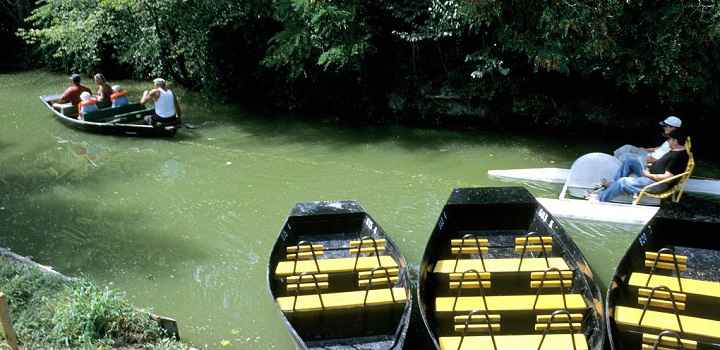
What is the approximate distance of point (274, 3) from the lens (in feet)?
46.4

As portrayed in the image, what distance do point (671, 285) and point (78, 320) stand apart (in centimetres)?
601

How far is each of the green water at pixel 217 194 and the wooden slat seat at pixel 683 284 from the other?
1180 mm

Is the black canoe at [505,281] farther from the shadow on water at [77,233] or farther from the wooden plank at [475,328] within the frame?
the shadow on water at [77,233]

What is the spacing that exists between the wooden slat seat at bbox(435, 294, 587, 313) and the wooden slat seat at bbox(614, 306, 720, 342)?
0.37 m

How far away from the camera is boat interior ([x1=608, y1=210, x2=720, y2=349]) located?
5.75 meters

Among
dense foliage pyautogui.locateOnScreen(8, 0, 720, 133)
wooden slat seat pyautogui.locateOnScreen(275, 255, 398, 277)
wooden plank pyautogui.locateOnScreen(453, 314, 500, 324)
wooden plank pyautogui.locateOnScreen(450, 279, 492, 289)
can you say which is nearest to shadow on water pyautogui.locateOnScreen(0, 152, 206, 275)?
wooden slat seat pyautogui.locateOnScreen(275, 255, 398, 277)

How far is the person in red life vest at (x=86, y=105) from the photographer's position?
14.3 meters

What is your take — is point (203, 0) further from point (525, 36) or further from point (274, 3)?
point (525, 36)

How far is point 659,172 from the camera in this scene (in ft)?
29.6

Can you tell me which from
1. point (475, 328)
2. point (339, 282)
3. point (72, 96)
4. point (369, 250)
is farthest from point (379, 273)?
point (72, 96)


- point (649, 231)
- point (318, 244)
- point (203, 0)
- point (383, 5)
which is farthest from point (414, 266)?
point (203, 0)

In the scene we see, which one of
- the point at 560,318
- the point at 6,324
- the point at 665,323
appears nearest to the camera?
the point at 6,324

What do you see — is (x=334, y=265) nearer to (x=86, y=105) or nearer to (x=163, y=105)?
(x=163, y=105)

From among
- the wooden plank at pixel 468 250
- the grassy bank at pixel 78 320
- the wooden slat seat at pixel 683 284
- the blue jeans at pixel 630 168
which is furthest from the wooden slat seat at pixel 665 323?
the grassy bank at pixel 78 320
